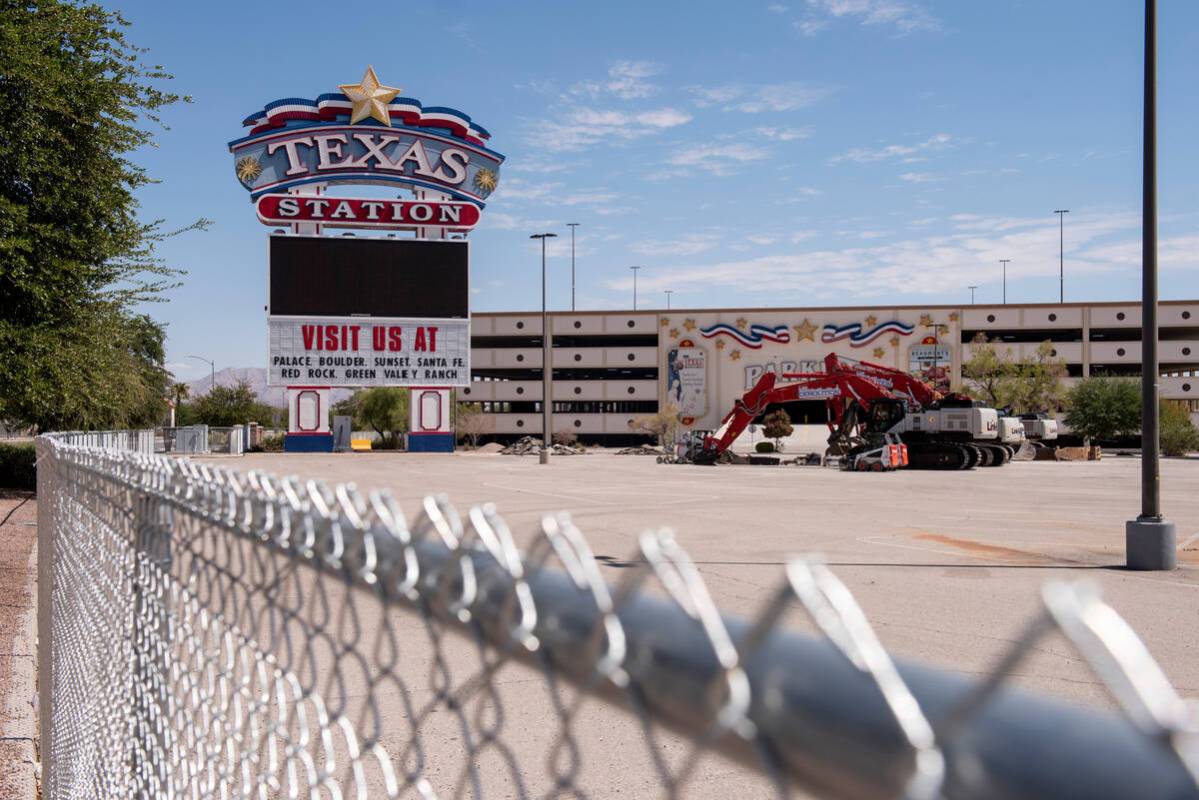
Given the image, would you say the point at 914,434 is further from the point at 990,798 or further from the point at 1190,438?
the point at 990,798

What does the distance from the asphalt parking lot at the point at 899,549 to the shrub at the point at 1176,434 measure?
33.7m

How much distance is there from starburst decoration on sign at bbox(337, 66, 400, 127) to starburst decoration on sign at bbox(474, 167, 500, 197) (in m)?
5.90

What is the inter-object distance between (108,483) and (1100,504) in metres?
24.1

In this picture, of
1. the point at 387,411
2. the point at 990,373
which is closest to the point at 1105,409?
the point at 990,373

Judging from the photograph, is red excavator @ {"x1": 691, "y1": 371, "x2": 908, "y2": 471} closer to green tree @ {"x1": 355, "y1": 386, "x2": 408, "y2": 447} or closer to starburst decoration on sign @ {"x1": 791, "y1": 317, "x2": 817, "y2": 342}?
starburst decoration on sign @ {"x1": 791, "y1": 317, "x2": 817, "y2": 342}

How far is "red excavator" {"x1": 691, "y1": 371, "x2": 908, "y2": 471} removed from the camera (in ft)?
129

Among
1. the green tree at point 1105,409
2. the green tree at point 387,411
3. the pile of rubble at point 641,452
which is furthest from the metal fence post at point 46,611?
the green tree at point 387,411

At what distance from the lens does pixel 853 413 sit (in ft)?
145

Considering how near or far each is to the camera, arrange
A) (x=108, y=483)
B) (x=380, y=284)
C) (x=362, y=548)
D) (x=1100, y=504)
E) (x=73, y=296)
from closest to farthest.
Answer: (x=362, y=548)
(x=108, y=483)
(x=73, y=296)
(x=1100, y=504)
(x=380, y=284)

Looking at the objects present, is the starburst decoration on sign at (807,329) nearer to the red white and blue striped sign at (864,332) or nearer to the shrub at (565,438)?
the red white and blue striped sign at (864,332)

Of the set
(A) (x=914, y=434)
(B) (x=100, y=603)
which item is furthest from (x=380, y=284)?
(B) (x=100, y=603)

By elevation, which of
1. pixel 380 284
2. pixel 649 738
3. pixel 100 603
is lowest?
pixel 100 603

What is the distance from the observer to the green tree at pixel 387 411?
91875mm

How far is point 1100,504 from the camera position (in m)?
24.1
